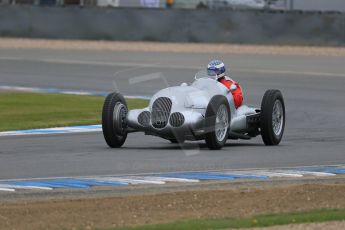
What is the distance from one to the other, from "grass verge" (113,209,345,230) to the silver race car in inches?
195

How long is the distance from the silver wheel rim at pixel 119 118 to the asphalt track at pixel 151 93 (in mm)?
311

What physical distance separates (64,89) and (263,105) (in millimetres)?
12204

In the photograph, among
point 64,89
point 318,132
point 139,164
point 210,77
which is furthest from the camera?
point 64,89

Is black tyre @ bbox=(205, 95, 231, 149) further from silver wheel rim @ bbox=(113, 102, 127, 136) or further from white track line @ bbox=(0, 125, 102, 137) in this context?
white track line @ bbox=(0, 125, 102, 137)

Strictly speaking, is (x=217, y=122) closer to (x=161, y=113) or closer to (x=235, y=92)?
(x=161, y=113)

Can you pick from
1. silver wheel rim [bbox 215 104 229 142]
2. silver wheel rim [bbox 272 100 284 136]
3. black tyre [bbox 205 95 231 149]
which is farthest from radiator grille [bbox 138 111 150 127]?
silver wheel rim [bbox 272 100 284 136]

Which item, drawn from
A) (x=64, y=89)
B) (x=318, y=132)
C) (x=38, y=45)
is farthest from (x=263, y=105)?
(x=38, y=45)

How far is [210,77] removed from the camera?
16297 mm

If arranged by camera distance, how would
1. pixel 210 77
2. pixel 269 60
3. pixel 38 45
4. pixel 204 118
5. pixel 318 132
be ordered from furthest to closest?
pixel 38 45, pixel 269 60, pixel 318 132, pixel 210 77, pixel 204 118

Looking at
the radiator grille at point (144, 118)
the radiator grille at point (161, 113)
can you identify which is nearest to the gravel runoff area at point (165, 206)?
the radiator grille at point (161, 113)

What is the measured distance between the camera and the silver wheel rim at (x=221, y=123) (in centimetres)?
1528

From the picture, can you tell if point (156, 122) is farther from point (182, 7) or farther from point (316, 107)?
point (182, 7)

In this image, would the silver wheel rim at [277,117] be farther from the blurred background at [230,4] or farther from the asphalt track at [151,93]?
the blurred background at [230,4]

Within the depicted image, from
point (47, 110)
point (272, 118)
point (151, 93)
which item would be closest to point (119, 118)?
point (272, 118)
